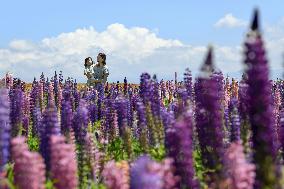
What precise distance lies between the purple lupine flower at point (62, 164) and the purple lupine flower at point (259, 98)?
1.71 m

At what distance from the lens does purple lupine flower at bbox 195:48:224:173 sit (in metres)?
7.18

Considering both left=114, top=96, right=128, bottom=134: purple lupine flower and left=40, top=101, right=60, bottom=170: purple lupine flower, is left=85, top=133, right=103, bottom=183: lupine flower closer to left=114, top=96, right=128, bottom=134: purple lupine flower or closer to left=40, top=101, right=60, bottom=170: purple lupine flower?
left=40, top=101, right=60, bottom=170: purple lupine flower

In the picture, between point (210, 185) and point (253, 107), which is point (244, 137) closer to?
point (210, 185)

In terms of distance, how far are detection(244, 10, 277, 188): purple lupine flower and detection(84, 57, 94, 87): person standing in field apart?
24.2m

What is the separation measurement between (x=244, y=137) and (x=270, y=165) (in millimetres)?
4164

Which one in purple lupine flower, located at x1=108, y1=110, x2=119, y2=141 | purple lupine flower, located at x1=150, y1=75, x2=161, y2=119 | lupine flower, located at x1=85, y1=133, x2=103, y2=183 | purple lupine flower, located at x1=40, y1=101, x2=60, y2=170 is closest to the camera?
purple lupine flower, located at x1=40, y1=101, x2=60, y2=170

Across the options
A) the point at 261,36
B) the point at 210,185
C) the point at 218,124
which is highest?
the point at 261,36

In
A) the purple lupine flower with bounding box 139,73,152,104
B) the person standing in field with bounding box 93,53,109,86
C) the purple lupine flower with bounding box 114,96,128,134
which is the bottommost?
the purple lupine flower with bounding box 114,96,128,134

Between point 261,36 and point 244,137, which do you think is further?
point 244,137

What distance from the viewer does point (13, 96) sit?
17.5 m

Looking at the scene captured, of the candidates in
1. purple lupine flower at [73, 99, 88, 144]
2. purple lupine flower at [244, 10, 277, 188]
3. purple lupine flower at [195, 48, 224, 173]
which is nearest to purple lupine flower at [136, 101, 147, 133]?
purple lupine flower at [73, 99, 88, 144]

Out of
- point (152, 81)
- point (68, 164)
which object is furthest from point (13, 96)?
point (68, 164)

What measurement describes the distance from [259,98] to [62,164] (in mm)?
1898

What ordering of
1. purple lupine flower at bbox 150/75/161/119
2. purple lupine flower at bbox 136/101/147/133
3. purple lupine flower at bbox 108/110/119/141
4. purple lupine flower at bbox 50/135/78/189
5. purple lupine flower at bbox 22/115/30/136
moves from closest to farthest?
purple lupine flower at bbox 50/135/78/189
purple lupine flower at bbox 150/75/161/119
purple lupine flower at bbox 136/101/147/133
purple lupine flower at bbox 108/110/119/141
purple lupine flower at bbox 22/115/30/136
